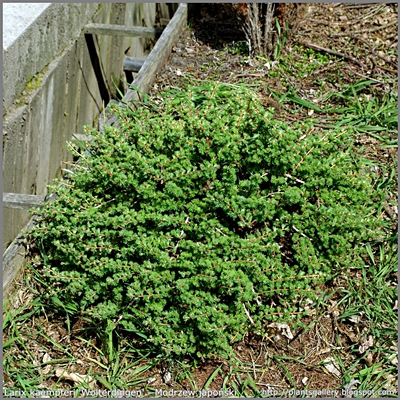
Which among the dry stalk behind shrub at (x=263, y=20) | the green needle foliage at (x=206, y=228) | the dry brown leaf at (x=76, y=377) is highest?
the dry stalk behind shrub at (x=263, y=20)

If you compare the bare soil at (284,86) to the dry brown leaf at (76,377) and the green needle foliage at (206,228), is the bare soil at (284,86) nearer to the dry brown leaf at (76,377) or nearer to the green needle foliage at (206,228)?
the dry brown leaf at (76,377)

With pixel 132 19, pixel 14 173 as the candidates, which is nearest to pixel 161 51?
pixel 132 19

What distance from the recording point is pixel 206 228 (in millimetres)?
2971

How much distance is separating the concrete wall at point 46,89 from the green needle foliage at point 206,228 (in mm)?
675

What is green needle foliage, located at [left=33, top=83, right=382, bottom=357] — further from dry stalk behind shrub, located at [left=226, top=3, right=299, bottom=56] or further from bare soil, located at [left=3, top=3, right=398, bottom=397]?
dry stalk behind shrub, located at [left=226, top=3, right=299, bottom=56]

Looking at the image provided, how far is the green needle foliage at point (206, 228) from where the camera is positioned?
294cm

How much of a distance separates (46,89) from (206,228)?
1694 millimetres

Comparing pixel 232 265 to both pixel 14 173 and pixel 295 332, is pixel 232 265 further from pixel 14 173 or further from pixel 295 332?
pixel 14 173

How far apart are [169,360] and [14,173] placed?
5.00ft

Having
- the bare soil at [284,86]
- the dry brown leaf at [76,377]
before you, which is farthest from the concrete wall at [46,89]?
the dry brown leaf at [76,377]

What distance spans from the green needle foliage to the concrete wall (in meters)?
0.67

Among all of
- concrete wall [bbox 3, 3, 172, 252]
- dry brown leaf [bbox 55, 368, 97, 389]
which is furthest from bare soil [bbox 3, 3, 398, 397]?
concrete wall [bbox 3, 3, 172, 252]

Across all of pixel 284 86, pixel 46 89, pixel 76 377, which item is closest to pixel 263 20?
pixel 284 86

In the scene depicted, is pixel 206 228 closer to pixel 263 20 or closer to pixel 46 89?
pixel 46 89
